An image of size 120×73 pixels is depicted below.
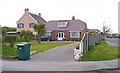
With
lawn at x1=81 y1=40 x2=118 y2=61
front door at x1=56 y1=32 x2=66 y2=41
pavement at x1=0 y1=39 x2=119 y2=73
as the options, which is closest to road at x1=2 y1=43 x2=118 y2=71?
pavement at x1=0 y1=39 x2=119 y2=73

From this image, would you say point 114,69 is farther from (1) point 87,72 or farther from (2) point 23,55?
(2) point 23,55

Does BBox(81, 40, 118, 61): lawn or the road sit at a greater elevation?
BBox(81, 40, 118, 61): lawn

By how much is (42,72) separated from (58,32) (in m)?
52.0

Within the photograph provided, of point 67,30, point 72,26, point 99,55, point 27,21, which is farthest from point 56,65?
point 27,21

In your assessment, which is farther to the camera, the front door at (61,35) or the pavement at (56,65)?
the front door at (61,35)

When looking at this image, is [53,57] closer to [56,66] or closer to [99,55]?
[99,55]

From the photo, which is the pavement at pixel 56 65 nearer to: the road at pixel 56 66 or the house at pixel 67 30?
the road at pixel 56 66

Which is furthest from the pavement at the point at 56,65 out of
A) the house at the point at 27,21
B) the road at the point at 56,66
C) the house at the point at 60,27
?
the house at the point at 27,21

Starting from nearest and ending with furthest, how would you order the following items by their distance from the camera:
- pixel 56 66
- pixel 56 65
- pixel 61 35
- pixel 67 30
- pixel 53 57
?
pixel 56 66 → pixel 56 65 → pixel 53 57 → pixel 67 30 → pixel 61 35

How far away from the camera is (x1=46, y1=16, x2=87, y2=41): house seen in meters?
63.1

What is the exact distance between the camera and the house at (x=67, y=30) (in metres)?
63.1

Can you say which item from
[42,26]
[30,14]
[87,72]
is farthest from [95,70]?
[30,14]

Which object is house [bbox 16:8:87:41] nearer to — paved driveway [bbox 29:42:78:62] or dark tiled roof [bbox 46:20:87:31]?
dark tiled roof [bbox 46:20:87:31]

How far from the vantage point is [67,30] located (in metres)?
63.8
